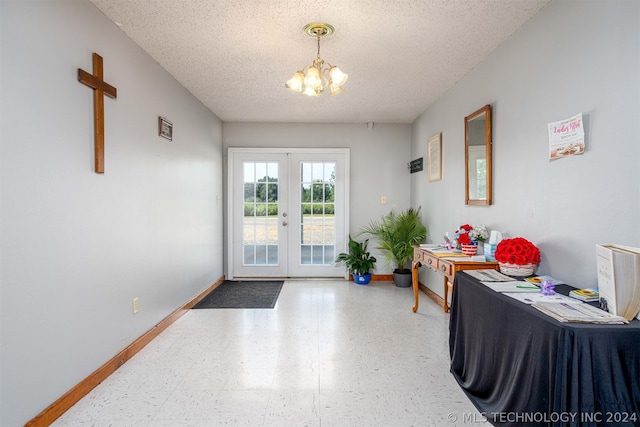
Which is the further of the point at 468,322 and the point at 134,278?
the point at 134,278

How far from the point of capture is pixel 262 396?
212 centimetres

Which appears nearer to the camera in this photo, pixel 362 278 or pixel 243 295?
pixel 243 295

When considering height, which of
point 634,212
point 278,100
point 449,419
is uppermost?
point 278,100

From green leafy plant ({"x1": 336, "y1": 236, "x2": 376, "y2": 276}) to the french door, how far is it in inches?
9.0

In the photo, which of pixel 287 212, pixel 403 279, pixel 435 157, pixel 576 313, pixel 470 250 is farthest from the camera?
pixel 287 212

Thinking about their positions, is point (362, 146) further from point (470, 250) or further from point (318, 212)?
point (470, 250)

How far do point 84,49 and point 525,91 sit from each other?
2.89 meters

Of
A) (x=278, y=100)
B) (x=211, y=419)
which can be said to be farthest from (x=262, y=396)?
(x=278, y=100)

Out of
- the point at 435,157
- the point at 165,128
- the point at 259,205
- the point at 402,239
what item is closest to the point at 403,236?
the point at 402,239

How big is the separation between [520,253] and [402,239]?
2487 millimetres

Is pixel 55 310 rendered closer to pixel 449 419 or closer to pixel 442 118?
pixel 449 419

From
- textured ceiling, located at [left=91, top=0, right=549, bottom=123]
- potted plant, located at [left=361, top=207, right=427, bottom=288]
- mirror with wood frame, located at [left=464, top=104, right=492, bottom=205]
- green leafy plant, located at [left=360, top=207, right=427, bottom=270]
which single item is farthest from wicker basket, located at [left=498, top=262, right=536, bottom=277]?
green leafy plant, located at [left=360, top=207, right=427, bottom=270]

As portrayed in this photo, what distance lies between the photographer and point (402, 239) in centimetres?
467

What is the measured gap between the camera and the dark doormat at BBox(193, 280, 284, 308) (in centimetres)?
404
